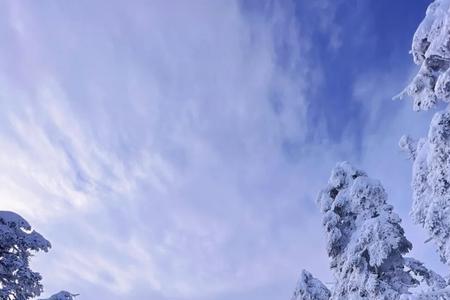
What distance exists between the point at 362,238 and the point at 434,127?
1001 cm

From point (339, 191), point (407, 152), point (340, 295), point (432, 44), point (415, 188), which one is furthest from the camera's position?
point (339, 191)

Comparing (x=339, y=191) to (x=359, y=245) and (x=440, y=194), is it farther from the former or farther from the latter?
(x=440, y=194)

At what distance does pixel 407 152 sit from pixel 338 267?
10.1 meters

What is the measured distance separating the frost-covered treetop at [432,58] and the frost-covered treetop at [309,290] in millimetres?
17793

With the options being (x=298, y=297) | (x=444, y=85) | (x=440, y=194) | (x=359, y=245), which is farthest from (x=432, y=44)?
(x=298, y=297)

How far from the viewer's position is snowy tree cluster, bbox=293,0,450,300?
8.30 meters

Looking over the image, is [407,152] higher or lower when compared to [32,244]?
higher

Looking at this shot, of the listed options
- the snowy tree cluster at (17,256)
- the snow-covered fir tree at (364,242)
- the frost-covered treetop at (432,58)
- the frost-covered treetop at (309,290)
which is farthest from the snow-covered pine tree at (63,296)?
the frost-covered treetop at (432,58)

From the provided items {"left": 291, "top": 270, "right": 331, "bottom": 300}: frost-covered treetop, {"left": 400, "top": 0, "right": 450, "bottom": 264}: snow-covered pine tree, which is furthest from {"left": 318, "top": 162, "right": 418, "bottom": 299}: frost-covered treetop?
{"left": 400, "top": 0, "right": 450, "bottom": 264}: snow-covered pine tree

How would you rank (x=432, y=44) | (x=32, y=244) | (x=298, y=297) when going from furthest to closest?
(x=298, y=297)
(x=32, y=244)
(x=432, y=44)

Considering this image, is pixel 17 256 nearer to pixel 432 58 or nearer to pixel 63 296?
pixel 63 296

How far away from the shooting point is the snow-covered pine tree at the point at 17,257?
13.9m

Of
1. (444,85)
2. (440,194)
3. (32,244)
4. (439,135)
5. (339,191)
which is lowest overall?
(32,244)

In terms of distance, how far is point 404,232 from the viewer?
58.2ft
